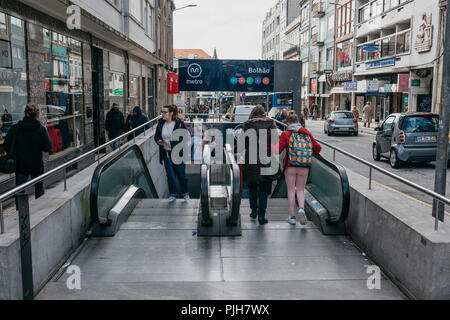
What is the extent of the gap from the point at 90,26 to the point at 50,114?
2873mm

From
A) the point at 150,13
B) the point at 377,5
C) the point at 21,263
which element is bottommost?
the point at 21,263

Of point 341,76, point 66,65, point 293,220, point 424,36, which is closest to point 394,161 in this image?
point 293,220

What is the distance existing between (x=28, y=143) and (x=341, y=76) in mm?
42194

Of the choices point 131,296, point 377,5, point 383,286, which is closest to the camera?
point 131,296

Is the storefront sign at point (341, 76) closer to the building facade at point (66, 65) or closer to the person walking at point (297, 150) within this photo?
the building facade at point (66, 65)

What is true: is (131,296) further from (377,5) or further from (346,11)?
(346,11)

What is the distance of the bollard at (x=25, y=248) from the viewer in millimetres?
3998

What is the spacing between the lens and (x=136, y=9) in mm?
22266

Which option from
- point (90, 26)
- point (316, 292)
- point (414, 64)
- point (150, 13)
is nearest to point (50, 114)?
point (90, 26)

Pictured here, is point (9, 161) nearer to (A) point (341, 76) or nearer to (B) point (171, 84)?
(B) point (171, 84)

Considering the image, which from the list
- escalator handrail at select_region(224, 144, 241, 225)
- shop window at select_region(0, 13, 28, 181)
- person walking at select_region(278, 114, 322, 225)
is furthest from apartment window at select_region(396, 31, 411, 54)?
escalator handrail at select_region(224, 144, 241, 225)

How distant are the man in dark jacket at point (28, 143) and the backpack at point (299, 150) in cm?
366
